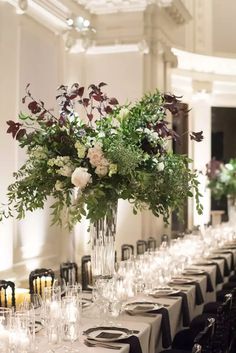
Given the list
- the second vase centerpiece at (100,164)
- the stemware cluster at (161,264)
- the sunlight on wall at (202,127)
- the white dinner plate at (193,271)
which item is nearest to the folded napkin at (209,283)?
the white dinner plate at (193,271)

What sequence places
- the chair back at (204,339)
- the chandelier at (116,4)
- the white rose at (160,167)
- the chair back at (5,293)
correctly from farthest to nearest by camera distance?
the chandelier at (116,4)
the chair back at (5,293)
the white rose at (160,167)
the chair back at (204,339)

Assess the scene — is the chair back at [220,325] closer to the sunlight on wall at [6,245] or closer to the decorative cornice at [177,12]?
the sunlight on wall at [6,245]

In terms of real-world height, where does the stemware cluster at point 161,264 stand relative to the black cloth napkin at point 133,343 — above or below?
above

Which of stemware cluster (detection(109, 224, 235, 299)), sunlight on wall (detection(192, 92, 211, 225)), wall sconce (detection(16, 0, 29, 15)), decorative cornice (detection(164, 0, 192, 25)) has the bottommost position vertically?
stemware cluster (detection(109, 224, 235, 299))

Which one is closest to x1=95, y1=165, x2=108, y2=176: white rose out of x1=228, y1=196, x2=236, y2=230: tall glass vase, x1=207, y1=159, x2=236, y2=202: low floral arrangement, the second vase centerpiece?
the second vase centerpiece

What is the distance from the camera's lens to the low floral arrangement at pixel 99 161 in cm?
342

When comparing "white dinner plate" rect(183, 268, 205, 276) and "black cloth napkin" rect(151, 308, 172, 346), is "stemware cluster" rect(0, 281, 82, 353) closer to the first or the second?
"black cloth napkin" rect(151, 308, 172, 346)

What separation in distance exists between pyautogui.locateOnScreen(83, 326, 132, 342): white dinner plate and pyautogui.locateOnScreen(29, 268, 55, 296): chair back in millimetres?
1416

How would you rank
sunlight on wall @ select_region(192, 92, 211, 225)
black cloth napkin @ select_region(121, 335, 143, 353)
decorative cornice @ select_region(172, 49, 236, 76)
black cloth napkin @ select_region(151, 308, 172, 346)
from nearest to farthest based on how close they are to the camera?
black cloth napkin @ select_region(121, 335, 143, 353) < black cloth napkin @ select_region(151, 308, 172, 346) < decorative cornice @ select_region(172, 49, 236, 76) < sunlight on wall @ select_region(192, 92, 211, 225)

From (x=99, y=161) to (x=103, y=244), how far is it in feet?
1.90

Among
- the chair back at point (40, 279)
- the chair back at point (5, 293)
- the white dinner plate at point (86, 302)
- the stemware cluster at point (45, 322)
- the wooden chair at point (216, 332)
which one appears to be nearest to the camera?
the stemware cluster at point (45, 322)

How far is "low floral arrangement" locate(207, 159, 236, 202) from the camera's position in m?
10.8

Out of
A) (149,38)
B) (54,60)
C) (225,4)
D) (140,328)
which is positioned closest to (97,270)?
(140,328)

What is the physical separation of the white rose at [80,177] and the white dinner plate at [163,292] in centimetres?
159
